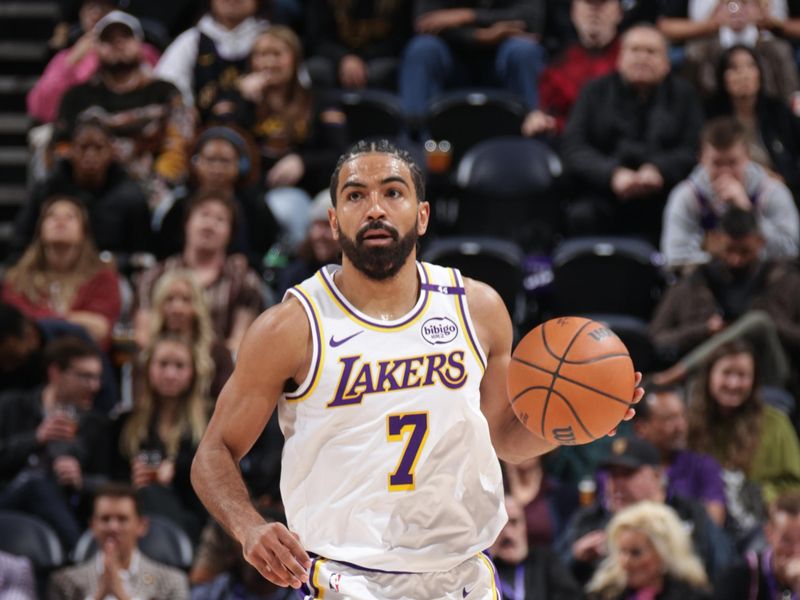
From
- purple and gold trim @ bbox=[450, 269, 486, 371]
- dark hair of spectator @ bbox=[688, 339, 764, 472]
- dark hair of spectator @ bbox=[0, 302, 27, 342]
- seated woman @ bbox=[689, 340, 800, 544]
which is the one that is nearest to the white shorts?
purple and gold trim @ bbox=[450, 269, 486, 371]

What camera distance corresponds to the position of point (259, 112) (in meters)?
9.98

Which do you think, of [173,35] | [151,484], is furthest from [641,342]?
[173,35]

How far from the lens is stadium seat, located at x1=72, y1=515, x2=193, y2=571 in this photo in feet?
24.4

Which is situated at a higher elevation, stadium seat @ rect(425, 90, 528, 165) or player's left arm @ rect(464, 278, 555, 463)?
stadium seat @ rect(425, 90, 528, 165)

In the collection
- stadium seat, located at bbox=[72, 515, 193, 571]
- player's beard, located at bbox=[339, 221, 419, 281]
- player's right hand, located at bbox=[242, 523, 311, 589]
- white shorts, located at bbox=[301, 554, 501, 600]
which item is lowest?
white shorts, located at bbox=[301, 554, 501, 600]

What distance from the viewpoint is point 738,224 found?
8.48 meters

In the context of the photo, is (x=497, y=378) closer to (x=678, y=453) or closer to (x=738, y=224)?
(x=678, y=453)

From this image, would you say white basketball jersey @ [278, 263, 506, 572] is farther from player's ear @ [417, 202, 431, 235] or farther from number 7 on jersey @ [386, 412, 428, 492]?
player's ear @ [417, 202, 431, 235]

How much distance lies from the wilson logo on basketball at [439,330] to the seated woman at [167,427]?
3.64 meters

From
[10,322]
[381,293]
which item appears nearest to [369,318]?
[381,293]

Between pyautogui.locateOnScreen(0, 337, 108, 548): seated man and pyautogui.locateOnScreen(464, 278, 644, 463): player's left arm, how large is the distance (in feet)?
12.0

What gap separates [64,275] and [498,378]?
16.0ft

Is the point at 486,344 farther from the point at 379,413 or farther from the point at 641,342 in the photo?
the point at 641,342

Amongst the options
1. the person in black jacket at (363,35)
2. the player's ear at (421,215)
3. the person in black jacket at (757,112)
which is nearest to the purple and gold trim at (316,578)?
the player's ear at (421,215)
